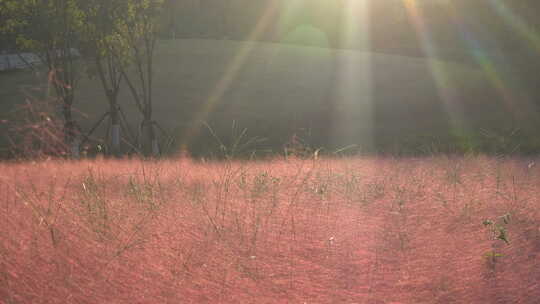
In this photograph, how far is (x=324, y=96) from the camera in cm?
3036

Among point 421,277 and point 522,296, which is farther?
point 421,277

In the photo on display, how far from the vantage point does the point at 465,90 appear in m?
29.0

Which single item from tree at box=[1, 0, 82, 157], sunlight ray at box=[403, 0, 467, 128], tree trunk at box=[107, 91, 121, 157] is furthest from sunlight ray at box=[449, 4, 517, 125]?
tree at box=[1, 0, 82, 157]

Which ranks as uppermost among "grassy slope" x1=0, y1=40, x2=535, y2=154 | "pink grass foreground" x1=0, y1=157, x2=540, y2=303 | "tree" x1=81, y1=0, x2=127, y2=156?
"tree" x1=81, y1=0, x2=127, y2=156

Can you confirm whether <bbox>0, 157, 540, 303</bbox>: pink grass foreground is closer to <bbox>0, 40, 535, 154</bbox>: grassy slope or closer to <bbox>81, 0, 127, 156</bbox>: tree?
<bbox>81, 0, 127, 156</bbox>: tree

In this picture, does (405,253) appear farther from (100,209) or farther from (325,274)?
(100,209)

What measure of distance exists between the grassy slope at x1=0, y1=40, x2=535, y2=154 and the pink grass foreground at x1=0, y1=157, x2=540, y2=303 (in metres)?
14.5

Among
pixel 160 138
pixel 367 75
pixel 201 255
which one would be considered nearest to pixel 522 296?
pixel 201 255

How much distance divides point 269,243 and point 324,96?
1007 inches

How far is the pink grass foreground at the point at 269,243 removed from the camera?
420cm

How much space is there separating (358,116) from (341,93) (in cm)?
494

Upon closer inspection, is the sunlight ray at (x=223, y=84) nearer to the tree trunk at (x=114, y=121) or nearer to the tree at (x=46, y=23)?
the tree trunk at (x=114, y=121)

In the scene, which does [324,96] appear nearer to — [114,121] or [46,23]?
[114,121]

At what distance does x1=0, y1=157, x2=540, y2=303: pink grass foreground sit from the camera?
420 centimetres
